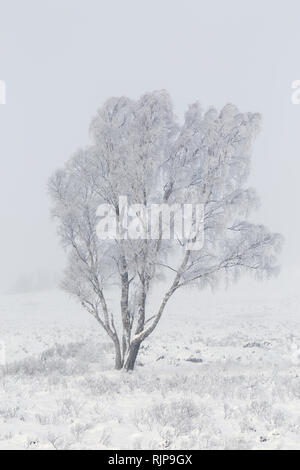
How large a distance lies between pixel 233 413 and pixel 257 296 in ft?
219

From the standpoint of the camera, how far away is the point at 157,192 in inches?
607

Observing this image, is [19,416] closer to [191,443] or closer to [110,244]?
[191,443]

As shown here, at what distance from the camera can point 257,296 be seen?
2879 inches

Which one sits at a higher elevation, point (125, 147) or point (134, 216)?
point (125, 147)

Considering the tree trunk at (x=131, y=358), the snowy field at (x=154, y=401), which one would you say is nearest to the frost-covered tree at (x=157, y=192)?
the tree trunk at (x=131, y=358)

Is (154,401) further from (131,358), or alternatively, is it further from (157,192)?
(157,192)

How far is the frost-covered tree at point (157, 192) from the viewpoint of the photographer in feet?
47.6

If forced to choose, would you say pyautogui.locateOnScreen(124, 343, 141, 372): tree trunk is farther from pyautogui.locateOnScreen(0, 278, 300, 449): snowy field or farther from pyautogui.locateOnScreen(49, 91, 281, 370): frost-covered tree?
pyautogui.locateOnScreen(0, 278, 300, 449): snowy field

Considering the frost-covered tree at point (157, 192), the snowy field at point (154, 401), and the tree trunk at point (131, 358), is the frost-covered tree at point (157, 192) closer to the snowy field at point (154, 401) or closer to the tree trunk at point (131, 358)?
the tree trunk at point (131, 358)

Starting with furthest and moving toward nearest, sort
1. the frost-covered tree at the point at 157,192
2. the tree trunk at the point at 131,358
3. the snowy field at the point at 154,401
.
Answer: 1. the tree trunk at the point at 131,358
2. the frost-covered tree at the point at 157,192
3. the snowy field at the point at 154,401

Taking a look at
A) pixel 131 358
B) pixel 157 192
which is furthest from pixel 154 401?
pixel 157 192

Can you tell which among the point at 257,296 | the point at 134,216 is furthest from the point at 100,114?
the point at 257,296

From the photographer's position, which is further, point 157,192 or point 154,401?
point 157,192

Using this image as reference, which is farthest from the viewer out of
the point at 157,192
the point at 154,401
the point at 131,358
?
the point at 157,192
